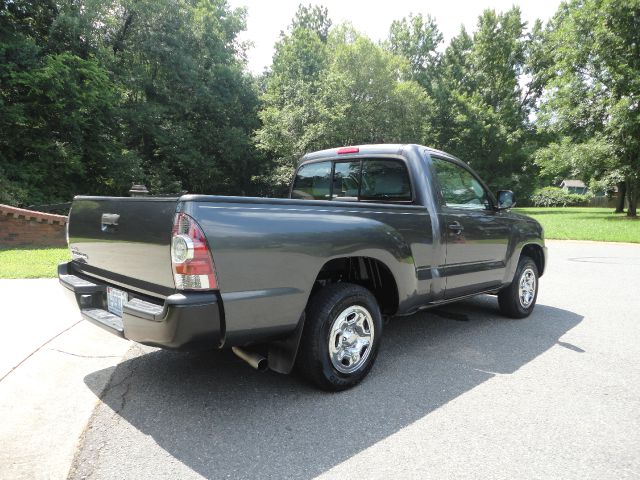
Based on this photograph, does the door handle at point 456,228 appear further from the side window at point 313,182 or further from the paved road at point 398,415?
the side window at point 313,182

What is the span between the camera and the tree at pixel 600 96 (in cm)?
2455

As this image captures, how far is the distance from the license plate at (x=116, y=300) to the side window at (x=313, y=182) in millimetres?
2329

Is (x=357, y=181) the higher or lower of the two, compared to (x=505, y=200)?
higher

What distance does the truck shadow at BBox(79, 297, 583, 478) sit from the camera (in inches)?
98.4

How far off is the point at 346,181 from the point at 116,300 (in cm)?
246

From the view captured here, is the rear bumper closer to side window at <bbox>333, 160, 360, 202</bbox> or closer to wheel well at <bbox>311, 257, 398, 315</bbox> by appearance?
wheel well at <bbox>311, 257, 398, 315</bbox>

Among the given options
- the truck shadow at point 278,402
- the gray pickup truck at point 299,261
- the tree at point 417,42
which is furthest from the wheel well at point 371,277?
the tree at point 417,42

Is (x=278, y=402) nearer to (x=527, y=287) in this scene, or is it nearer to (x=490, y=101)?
(x=527, y=287)

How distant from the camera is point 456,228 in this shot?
4238 mm

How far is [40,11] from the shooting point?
63.9 ft

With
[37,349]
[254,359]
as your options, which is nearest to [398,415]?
[254,359]

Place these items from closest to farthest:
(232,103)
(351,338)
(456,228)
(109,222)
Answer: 1. (109,222)
2. (351,338)
3. (456,228)
4. (232,103)

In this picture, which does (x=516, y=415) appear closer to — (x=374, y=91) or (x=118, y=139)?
(x=118, y=139)

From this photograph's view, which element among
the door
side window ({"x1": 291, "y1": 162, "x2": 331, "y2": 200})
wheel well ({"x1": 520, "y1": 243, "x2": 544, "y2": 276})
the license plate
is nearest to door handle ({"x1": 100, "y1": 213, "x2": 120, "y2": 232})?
the license plate
